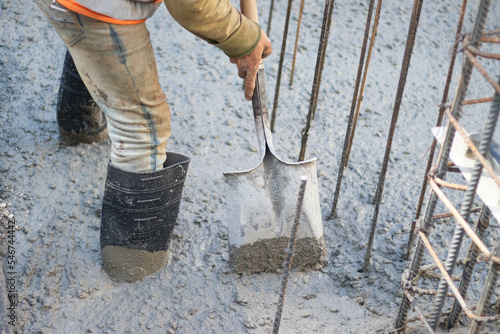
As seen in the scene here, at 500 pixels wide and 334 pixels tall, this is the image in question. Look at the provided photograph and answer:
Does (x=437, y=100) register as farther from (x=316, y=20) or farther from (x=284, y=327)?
(x=284, y=327)

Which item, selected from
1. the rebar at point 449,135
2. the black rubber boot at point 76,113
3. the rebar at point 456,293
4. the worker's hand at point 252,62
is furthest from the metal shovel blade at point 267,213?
the black rubber boot at point 76,113

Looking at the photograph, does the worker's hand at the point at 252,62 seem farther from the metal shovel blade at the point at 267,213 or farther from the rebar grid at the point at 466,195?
the rebar grid at the point at 466,195

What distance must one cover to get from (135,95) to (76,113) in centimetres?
84

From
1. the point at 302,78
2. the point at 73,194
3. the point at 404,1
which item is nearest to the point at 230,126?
the point at 302,78

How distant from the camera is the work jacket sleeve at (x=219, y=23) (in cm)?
173

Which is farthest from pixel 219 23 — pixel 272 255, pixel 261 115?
pixel 272 255

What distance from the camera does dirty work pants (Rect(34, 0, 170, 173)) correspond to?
1.79 metres

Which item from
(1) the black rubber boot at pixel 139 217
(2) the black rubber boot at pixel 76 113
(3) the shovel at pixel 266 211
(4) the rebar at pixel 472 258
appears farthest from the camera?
(2) the black rubber boot at pixel 76 113

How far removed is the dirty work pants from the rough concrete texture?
19.9 inches

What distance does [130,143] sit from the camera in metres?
1.97

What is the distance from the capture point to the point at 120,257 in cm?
211

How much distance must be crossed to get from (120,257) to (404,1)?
3.16m

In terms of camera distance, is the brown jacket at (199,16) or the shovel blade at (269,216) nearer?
the brown jacket at (199,16)

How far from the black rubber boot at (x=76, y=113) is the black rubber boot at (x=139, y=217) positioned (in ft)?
2.32
